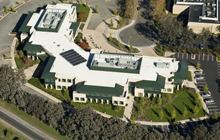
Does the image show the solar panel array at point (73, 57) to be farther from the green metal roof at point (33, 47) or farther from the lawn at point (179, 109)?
the lawn at point (179, 109)

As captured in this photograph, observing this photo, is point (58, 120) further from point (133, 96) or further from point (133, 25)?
point (133, 25)

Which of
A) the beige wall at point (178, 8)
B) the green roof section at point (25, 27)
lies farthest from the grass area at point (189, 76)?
the green roof section at point (25, 27)


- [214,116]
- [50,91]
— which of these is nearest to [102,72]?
[50,91]

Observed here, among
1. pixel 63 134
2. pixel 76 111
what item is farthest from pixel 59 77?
pixel 63 134

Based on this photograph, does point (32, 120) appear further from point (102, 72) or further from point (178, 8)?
point (178, 8)

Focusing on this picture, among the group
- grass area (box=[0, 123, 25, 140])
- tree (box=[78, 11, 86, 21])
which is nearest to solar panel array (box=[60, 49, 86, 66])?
tree (box=[78, 11, 86, 21])

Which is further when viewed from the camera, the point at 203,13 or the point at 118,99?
the point at 203,13

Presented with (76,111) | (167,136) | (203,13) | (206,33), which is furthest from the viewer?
(203,13)

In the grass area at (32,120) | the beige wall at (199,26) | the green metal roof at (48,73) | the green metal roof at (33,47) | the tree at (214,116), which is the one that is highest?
the green metal roof at (33,47)
